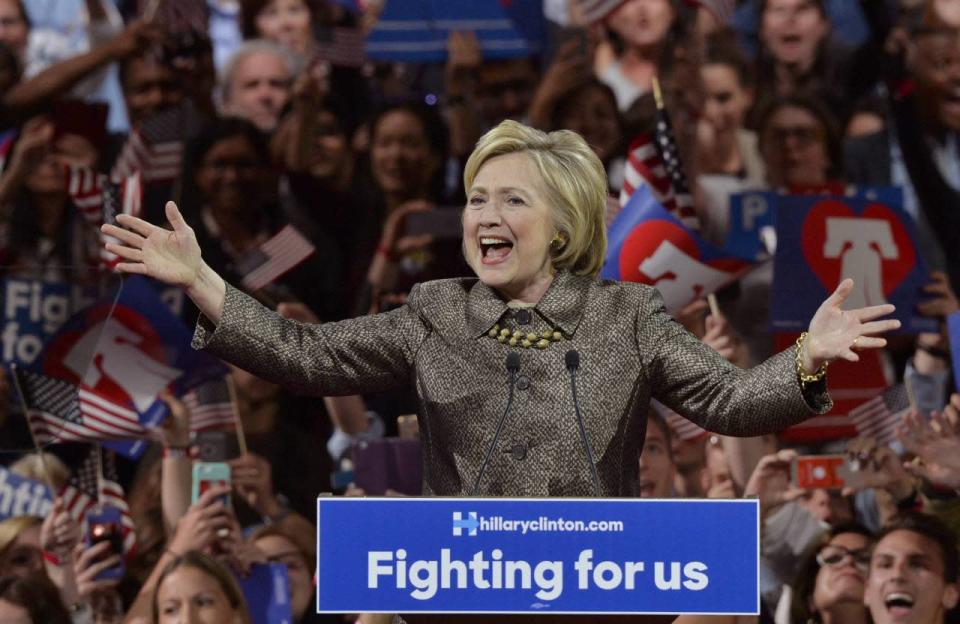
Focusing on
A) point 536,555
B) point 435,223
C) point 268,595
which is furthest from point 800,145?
point 536,555

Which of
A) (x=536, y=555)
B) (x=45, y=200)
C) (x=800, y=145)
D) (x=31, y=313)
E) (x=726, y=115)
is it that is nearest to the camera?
(x=536, y=555)

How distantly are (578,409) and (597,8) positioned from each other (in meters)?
4.30

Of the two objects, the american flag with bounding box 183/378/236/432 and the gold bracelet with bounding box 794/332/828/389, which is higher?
the american flag with bounding box 183/378/236/432

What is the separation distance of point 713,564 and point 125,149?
4.41 metres

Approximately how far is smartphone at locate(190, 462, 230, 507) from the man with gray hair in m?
1.97

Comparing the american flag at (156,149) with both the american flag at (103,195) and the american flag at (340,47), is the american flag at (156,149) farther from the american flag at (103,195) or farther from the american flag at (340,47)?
the american flag at (340,47)

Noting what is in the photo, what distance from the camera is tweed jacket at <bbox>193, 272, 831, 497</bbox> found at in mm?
2404

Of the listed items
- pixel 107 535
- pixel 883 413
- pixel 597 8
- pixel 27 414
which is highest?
pixel 597 8

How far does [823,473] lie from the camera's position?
4770 millimetres

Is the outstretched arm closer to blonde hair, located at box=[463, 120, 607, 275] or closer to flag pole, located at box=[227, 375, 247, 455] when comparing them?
blonde hair, located at box=[463, 120, 607, 275]

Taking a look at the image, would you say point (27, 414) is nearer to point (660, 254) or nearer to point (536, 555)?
point (660, 254)

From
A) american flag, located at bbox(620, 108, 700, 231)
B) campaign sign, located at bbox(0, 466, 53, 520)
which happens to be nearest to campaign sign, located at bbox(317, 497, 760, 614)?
american flag, located at bbox(620, 108, 700, 231)

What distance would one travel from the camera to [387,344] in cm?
253

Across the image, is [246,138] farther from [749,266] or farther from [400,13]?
[749,266]
